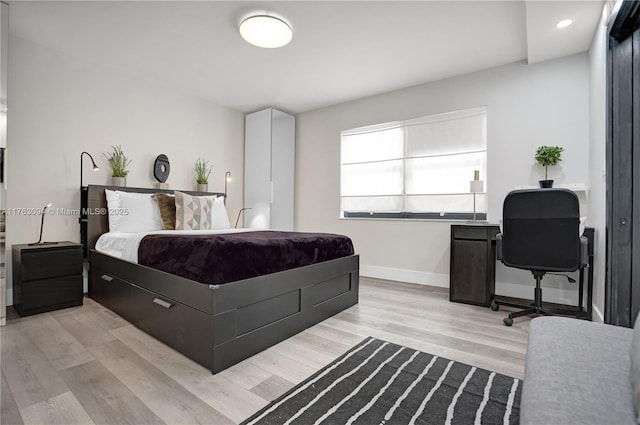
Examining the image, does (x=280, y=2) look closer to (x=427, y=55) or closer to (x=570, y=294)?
(x=427, y=55)

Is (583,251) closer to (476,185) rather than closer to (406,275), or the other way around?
(476,185)

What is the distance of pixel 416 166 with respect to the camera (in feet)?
13.3

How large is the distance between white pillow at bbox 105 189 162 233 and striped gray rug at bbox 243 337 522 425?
100 inches

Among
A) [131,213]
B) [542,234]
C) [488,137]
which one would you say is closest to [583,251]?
[542,234]

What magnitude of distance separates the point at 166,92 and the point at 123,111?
645mm

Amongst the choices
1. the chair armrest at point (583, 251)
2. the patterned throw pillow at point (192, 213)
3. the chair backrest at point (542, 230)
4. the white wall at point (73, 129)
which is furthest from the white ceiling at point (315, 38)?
the chair armrest at point (583, 251)

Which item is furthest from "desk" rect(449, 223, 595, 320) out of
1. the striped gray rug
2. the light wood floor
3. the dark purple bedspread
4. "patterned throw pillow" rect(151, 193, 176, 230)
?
"patterned throw pillow" rect(151, 193, 176, 230)

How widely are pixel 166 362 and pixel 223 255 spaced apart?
713 mm

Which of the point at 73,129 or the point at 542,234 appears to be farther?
the point at 73,129

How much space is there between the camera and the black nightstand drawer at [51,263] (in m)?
2.60

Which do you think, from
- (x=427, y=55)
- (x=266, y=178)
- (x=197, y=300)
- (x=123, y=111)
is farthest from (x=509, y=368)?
(x=123, y=111)

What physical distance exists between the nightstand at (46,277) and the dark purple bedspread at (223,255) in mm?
977

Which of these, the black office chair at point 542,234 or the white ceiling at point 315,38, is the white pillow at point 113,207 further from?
the black office chair at point 542,234

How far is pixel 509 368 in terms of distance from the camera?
5.85 ft
